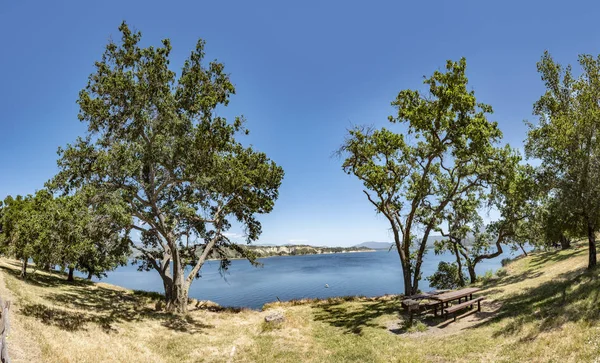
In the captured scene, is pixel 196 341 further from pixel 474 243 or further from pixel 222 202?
pixel 474 243

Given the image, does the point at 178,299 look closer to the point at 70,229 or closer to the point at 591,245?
the point at 70,229

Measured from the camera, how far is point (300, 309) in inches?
934

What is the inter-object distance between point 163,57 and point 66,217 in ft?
38.9

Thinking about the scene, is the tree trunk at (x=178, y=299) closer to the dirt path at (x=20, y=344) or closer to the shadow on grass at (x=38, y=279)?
the dirt path at (x=20, y=344)

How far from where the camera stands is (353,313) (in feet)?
70.4

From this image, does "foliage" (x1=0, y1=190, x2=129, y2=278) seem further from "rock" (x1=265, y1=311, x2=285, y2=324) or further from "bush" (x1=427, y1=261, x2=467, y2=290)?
"bush" (x1=427, y1=261, x2=467, y2=290)

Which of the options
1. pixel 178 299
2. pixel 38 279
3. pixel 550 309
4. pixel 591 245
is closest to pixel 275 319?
pixel 178 299

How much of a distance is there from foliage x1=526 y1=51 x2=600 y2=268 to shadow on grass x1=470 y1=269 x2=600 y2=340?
4228mm

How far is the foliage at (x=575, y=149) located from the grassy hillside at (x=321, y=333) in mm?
4309

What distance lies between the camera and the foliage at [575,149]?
17.7 metres

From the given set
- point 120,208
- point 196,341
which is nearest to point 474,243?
point 196,341

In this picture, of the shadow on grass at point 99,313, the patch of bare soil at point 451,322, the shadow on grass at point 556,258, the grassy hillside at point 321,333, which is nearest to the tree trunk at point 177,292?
the shadow on grass at point 99,313

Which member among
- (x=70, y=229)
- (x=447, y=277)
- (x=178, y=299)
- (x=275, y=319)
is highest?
(x=70, y=229)

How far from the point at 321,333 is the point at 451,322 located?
7014 mm
